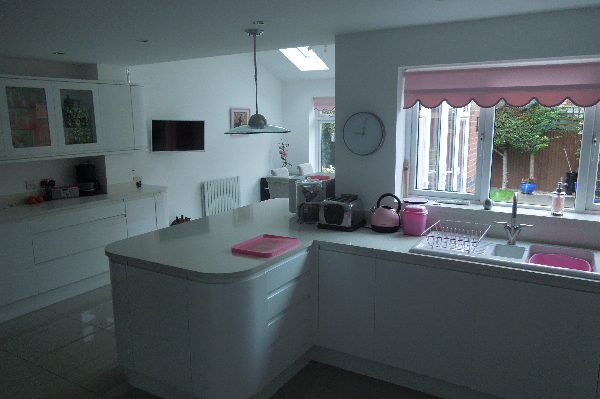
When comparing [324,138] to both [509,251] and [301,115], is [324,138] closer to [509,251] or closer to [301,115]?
[301,115]

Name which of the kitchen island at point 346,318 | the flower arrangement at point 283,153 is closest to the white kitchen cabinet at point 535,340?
the kitchen island at point 346,318

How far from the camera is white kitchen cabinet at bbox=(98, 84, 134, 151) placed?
434cm

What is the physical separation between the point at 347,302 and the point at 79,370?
6.00 feet

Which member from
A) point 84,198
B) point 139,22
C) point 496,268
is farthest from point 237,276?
point 84,198

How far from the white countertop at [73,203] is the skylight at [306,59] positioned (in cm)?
368

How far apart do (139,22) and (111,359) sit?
2241mm

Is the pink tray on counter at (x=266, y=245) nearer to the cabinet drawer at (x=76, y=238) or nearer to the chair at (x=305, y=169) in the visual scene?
the cabinet drawer at (x=76, y=238)

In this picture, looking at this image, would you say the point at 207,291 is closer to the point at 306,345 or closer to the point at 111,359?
the point at 306,345

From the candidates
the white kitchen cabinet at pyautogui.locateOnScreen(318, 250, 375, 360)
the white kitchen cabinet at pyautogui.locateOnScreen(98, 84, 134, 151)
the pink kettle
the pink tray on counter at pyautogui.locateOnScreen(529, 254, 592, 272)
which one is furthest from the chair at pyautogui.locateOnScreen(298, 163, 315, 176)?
the pink tray on counter at pyautogui.locateOnScreen(529, 254, 592, 272)

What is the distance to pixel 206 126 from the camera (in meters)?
6.53

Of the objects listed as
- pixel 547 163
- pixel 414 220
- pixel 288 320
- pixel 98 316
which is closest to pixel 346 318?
pixel 288 320

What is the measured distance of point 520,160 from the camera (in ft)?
10.00

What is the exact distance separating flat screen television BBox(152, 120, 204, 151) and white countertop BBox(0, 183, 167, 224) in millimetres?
879

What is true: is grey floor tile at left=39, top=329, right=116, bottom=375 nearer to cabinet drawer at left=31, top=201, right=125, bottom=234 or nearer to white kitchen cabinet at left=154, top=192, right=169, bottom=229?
cabinet drawer at left=31, top=201, right=125, bottom=234
